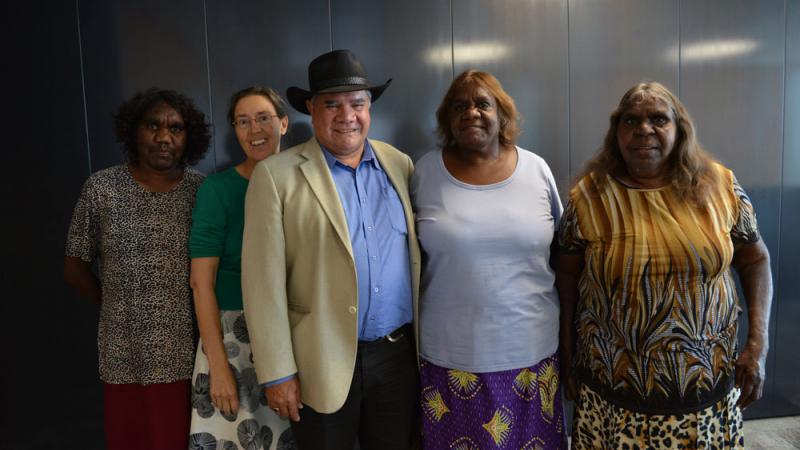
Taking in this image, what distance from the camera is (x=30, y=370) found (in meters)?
2.71

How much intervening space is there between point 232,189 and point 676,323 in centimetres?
154

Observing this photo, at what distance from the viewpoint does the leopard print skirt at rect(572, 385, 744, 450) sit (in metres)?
1.64

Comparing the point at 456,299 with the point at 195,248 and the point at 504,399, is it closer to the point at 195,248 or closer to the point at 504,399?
the point at 504,399

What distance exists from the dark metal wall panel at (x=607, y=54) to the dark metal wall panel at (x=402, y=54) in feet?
2.53

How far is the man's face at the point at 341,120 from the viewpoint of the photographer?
1.73m

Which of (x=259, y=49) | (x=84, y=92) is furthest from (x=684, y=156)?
(x=84, y=92)

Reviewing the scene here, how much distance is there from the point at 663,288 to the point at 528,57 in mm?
1708

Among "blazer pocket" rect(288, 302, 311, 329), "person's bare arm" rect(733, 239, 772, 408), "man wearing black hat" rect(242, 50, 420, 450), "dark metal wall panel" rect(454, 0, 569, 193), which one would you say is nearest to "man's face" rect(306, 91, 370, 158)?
"man wearing black hat" rect(242, 50, 420, 450)

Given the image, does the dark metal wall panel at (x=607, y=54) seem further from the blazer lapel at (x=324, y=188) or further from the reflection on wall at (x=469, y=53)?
the blazer lapel at (x=324, y=188)

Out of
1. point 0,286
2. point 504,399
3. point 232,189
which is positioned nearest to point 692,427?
point 504,399

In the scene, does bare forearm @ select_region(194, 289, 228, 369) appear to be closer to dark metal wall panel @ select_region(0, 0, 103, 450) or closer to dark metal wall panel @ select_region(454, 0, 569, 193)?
dark metal wall panel @ select_region(0, 0, 103, 450)

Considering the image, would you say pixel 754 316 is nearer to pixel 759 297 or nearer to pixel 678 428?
pixel 759 297

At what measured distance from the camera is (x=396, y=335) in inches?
70.2

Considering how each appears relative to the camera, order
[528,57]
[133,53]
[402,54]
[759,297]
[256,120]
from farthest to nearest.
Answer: [528,57], [402,54], [133,53], [256,120], [759,297]
